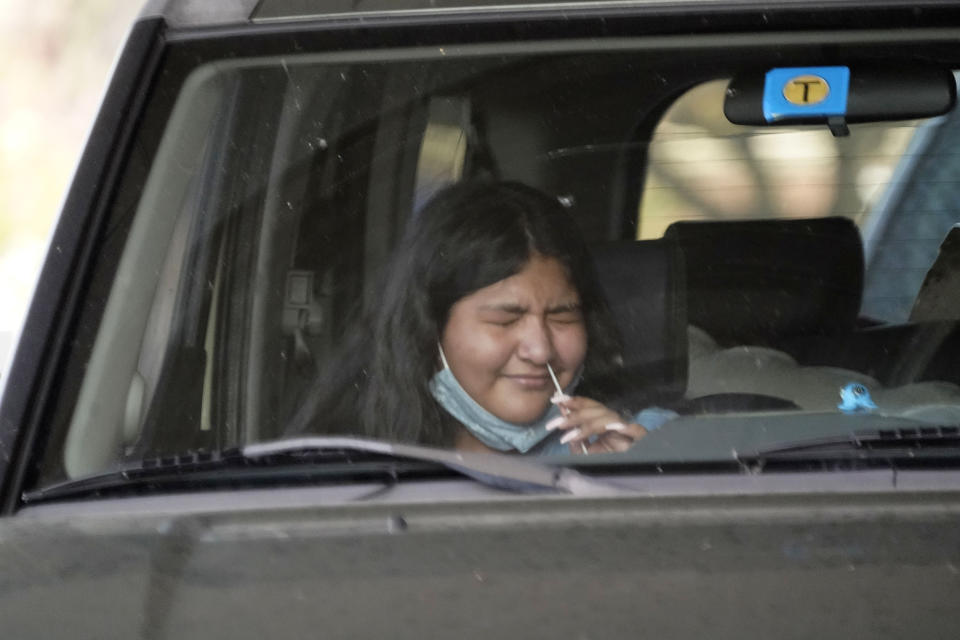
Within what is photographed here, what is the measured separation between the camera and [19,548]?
6.48 feet

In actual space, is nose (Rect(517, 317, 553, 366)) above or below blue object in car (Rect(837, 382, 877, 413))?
above

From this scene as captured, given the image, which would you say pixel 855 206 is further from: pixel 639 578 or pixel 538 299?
pixel 639 578

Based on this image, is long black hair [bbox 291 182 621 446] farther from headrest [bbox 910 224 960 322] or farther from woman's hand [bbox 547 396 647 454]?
headrest [bbox 910 224 960 322]

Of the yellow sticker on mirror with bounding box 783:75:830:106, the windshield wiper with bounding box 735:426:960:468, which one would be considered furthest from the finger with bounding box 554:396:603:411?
the yellow sticker on mirror with bounding box 783:75:830:106

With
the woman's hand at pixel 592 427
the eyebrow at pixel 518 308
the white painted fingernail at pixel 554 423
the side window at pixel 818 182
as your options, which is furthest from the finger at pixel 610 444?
the side window at pixel 818 182

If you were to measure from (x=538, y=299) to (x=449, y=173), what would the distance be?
1.01ft

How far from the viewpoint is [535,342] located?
2.63 m

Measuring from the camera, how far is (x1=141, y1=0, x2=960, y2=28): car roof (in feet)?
7.75

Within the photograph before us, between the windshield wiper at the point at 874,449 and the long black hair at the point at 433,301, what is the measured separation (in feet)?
1.64

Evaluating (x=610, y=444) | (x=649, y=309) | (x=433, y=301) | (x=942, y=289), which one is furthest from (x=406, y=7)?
(x=942, y=289)

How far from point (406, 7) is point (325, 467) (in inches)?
29.1

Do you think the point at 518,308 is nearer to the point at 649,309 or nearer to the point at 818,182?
the point at 649,309

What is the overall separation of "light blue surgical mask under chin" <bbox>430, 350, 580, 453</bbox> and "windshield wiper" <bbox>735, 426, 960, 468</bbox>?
21.3 inches

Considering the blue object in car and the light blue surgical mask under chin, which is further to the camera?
the light blue surgical mask under chin
